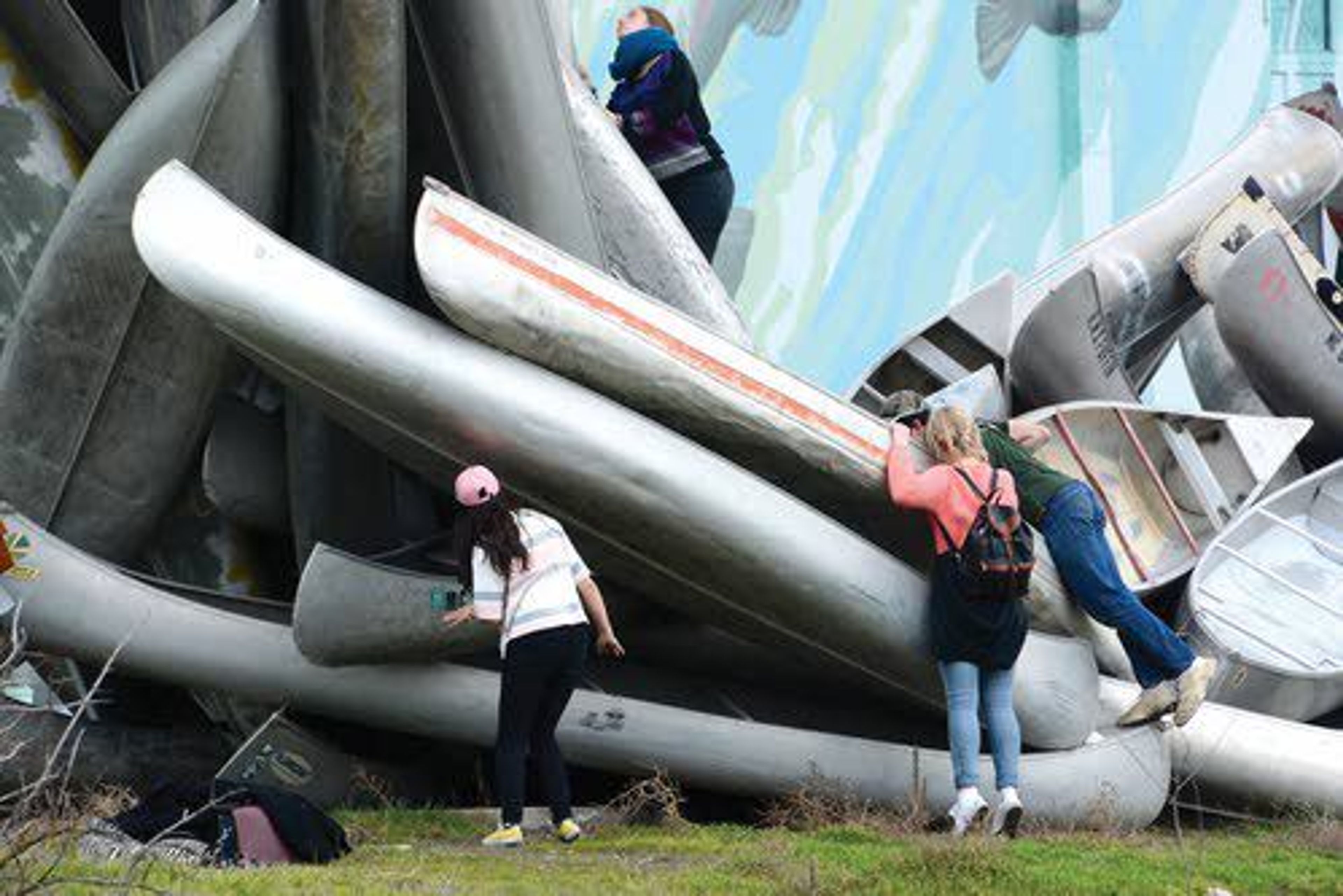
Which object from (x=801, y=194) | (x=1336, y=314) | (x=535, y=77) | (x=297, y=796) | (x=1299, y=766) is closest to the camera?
(x=297, y=796)

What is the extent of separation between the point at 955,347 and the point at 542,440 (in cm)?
383

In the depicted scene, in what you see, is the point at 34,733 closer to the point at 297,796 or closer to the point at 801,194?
the point at 297,796

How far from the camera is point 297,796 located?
1034cm

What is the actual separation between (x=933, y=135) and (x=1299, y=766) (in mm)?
7113

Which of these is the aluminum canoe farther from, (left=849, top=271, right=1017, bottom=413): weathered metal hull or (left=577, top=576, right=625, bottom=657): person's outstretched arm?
(left=577, top=576, right=625, bottom=657): person's outstretched arm

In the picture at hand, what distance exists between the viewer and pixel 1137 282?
15.0 m

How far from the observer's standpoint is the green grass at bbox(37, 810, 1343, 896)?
30.5 feet

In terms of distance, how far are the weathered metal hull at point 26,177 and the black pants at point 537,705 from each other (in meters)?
2.71

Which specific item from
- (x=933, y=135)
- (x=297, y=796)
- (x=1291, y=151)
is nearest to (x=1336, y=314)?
(x=1291, y=151)

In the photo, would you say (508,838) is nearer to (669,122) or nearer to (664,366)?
(664,366)

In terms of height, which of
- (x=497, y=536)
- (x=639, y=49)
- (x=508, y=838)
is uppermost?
(x=639, y=49)

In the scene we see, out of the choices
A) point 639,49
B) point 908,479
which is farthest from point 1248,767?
point 639,49

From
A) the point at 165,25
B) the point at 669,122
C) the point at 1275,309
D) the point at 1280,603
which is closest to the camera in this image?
the point at 165,25

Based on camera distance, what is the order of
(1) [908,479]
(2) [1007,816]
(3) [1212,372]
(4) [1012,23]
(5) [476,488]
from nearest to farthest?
(5) [476,488] → (2) [1007,816] → (1) [908,479] → (3) [1212,372] → (4) [1012,23]
